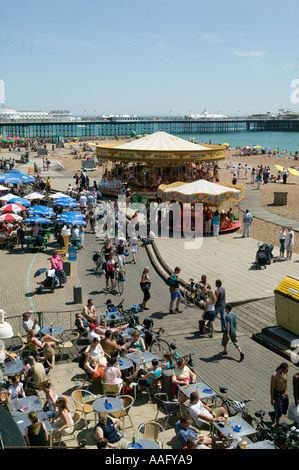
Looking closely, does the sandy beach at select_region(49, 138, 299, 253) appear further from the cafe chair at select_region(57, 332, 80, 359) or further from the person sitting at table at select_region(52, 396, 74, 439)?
the person sitting at table at select_region(52, 396, 74, 439)

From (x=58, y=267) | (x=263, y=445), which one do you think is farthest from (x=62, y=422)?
(x=58, y=267)

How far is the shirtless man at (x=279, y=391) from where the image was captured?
800cm

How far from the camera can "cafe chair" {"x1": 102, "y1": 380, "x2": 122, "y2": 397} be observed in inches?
327

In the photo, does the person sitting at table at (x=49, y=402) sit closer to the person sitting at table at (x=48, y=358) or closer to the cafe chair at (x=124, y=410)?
the cafe chair at (x=124, y=410)

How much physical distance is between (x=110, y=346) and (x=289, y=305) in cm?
451

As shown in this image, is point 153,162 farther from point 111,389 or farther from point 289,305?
point 111,389

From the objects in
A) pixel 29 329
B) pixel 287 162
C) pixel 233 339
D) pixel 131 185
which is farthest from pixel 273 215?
pixel 287 162

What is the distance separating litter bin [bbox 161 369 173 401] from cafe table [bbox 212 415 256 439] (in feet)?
4.41

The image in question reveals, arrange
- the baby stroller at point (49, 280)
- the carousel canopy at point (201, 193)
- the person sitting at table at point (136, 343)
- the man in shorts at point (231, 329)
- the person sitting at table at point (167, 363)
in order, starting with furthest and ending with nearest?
the carousel canopy at point (201, 193)
the baby stroller at point (49, 280)
the man in shorts at point (231, 329)
the person sitting at table at point (136, 343)
the person sitting at table at point (167, 363)

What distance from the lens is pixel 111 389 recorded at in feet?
27.4

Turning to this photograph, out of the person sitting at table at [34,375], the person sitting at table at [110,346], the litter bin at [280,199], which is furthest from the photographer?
the litter bin at [280,199]

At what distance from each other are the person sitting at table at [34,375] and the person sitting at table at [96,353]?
1017 millimetres

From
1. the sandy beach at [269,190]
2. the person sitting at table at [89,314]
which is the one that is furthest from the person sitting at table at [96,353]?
the sandy beach at [269,190]

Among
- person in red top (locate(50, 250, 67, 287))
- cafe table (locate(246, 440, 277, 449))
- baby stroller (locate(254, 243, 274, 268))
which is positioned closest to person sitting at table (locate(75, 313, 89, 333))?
person in red top (locate(50, 250, 67, 287))
